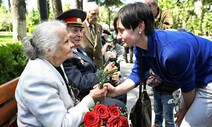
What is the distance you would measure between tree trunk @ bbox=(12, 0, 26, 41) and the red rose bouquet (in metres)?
5.98

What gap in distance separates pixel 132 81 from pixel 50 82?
3.46 ft

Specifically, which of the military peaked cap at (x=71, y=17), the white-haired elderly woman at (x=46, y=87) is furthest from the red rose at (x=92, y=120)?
the military peaked cap at (x=71, y=17)

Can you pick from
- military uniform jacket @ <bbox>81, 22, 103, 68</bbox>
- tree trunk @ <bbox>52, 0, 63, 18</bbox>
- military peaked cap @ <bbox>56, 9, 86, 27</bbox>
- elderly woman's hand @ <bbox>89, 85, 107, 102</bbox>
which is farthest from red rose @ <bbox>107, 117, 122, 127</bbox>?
tree trunk @ <bbox>52, 0, 63, 18</bbox>

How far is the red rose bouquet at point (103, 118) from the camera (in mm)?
1967

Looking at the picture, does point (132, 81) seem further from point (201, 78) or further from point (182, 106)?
point (201, 78)

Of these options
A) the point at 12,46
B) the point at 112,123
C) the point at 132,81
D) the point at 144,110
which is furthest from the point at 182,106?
the point at 12,46

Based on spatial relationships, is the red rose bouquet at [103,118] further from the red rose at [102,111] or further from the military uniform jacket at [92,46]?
the military uniform jacket at [92,46]

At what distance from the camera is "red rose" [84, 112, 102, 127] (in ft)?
6.39

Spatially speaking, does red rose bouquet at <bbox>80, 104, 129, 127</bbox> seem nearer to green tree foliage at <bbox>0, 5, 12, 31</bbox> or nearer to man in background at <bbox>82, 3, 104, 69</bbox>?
man in background at <bbox>82, 3, 104, 69</bbox>

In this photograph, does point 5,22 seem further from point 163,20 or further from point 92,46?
point 163,20

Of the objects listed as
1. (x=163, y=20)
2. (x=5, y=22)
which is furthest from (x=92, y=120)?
(x=5, y=22)

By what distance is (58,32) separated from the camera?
2.17 metres

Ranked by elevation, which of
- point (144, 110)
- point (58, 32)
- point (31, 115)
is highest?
point (58, 32)

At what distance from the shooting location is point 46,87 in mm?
1969
